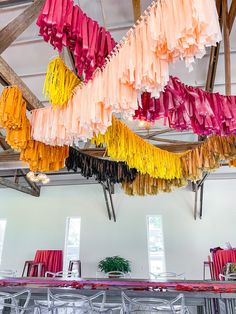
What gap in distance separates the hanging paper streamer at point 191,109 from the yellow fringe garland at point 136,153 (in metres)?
0.52

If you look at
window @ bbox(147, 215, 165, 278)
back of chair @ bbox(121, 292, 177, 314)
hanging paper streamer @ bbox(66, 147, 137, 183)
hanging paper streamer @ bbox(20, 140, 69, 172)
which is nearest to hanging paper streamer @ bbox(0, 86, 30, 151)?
hanging paper streamer @ bbox(20, 140, 69, 172)

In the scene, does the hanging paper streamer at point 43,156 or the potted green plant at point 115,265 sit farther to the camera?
the potted green plant at point 115,265

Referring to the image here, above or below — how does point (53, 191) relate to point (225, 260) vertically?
above

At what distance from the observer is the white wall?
7473 millimetres

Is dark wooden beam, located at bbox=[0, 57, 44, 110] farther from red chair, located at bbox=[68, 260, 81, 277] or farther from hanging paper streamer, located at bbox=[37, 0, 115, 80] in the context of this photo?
red chair, located at bbox=[68, 260, 81, 277]

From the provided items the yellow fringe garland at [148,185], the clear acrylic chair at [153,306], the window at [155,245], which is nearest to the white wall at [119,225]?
the window at [155,245]

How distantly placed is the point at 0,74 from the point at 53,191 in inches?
259

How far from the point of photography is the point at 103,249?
312 inches

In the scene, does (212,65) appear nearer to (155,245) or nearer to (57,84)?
(57,84)

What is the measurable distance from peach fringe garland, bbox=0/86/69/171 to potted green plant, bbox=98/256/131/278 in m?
5.07

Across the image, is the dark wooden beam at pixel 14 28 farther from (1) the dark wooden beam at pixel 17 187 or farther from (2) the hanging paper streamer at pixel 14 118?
(1) the dark wooden beam at pixel 17 187

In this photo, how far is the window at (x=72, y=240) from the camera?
8.11 m

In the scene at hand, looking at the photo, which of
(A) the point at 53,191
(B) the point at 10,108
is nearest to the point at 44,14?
(B) the point at 10,108

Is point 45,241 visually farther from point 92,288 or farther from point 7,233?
point 92,288
